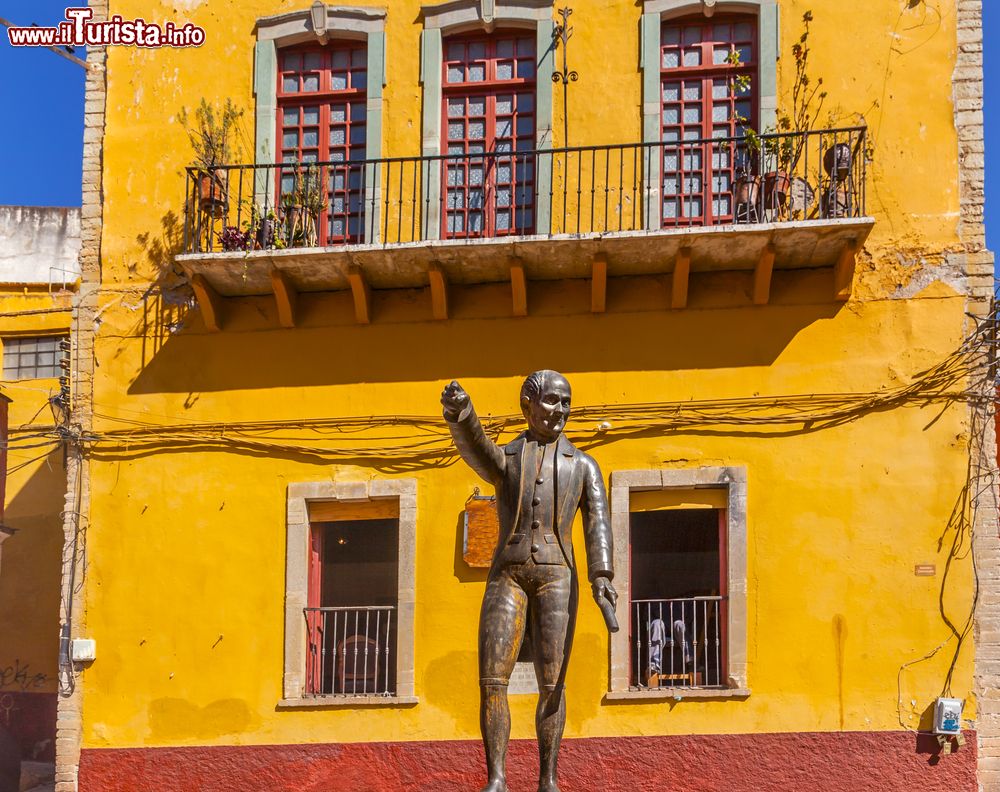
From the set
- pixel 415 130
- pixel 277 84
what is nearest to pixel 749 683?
pixel 415 130

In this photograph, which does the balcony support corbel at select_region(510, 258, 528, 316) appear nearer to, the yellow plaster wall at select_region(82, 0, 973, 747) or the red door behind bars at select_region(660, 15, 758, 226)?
the yellow plaster wall at select_region(82, 0, 973, 747)

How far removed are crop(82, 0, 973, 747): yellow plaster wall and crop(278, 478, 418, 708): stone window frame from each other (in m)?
0.12

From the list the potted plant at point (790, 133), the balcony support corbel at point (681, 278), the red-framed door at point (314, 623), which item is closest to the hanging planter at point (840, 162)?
the potted plant at point (790, 133)

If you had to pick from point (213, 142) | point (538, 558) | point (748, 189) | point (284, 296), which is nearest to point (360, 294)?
point (284, 296)

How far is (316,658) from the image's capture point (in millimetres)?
17781

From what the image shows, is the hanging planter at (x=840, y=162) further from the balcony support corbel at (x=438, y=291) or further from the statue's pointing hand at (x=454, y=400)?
the statue's pointing hand at (x=454, y=400)

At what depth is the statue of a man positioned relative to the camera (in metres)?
9.91

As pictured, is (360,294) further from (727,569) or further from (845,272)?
(845,272)

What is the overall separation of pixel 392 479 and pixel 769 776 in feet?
15.8

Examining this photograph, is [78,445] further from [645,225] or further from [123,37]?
[645,225]

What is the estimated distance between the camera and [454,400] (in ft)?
31.3

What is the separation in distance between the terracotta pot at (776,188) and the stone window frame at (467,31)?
2.30m

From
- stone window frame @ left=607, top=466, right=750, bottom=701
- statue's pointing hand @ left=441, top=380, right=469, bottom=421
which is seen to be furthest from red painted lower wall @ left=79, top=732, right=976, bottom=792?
statue's pointing hand @ left=441, top=380, right=469, bottom=421

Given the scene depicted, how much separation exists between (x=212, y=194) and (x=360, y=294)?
1.97 m
